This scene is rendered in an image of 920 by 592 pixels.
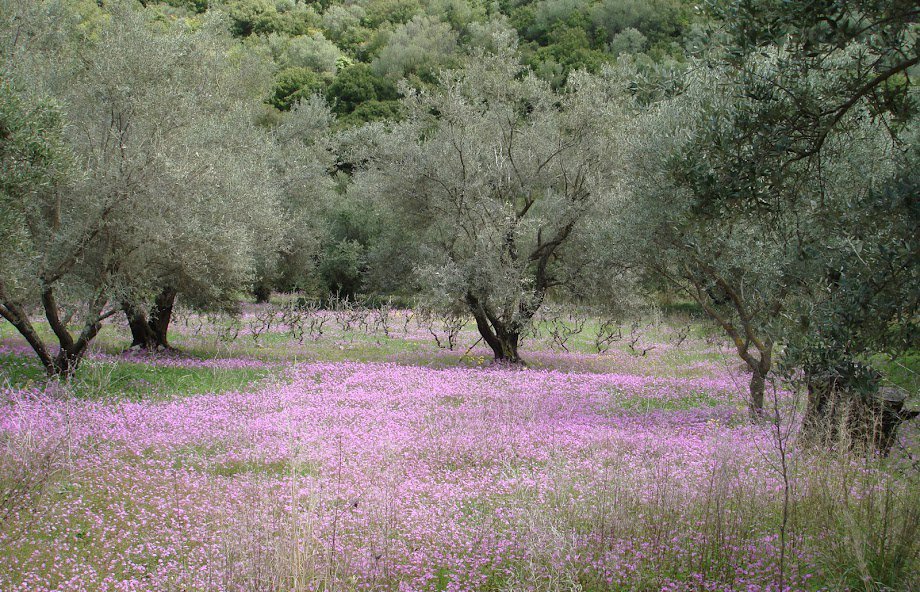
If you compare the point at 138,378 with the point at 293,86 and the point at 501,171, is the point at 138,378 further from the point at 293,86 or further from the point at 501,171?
the point at 293,86

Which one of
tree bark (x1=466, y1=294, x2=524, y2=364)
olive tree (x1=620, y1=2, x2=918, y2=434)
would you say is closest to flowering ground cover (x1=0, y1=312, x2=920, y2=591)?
olive tree (x1=620, y1=2, x2=918, y2=434)

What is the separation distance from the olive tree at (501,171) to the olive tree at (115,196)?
5.70 m

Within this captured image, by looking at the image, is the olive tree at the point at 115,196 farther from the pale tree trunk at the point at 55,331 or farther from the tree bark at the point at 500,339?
the tree bark at the point at 500,339

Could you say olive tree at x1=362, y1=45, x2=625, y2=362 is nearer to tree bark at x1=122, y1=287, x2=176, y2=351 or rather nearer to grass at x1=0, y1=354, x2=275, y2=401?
grass at x1=0, y1=354, x2=275, y2=401

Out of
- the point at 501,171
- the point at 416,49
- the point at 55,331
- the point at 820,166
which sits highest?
the point at 416,49

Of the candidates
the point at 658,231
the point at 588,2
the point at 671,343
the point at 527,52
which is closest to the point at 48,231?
the point at 658,231

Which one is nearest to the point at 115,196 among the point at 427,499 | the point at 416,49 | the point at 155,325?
the point at 155,325

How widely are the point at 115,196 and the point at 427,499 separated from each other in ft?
36.6

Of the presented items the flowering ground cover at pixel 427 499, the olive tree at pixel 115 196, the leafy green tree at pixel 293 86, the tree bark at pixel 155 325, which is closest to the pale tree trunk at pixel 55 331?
the olive tree at pixel 115 196

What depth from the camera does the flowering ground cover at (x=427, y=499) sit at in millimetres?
5551

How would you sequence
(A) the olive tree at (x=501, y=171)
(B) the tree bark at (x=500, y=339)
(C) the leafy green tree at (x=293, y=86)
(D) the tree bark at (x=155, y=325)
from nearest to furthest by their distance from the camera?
(D) the tree bark at (x=155, y=325)
(A) the olive tree at (x=501, y=171)
(B) the tree bark at (x=500, y=339)
(C) the leafy green tree at (x=293, y=86)

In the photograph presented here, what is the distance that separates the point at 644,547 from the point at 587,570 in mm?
724

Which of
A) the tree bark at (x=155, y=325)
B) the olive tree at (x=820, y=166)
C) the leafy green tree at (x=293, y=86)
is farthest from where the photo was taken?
the leafy green tree at (x=293, y=86)

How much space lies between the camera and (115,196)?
14.9m
